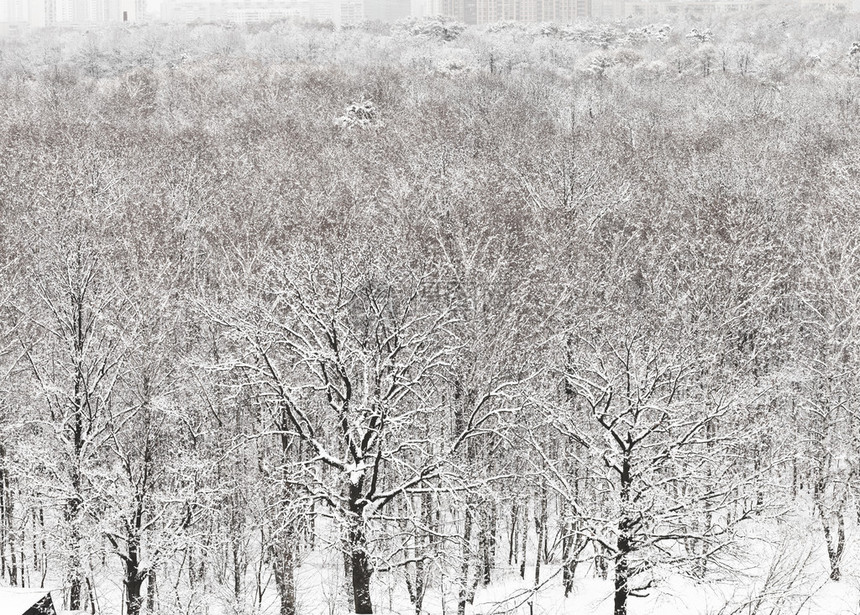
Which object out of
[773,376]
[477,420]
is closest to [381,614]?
[477,420]

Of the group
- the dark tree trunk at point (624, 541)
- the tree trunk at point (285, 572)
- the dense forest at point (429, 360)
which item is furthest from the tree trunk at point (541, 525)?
the tree trunk at point (285, 572)

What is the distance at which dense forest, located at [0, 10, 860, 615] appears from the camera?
1794 cm

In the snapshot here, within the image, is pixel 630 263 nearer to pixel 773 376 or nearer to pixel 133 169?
pixel 773 376

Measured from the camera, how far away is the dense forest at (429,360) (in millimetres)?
17938

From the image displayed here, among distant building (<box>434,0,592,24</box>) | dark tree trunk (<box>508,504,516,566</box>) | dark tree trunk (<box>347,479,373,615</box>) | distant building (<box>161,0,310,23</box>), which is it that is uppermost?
distant building (<box>161,0,310,23</box>)

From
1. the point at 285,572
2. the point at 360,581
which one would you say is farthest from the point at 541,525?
the point at 285,572

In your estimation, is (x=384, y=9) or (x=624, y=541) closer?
(x=624, y=541)

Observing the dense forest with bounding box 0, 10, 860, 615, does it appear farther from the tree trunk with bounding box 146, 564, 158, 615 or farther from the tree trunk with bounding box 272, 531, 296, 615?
the tree trunk with bounding box 146, 564, 158, 615

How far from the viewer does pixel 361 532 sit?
701 inches

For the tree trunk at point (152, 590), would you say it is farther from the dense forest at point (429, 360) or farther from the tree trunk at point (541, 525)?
the tree trunk at point (541, 525)

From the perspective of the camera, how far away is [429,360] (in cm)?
1884

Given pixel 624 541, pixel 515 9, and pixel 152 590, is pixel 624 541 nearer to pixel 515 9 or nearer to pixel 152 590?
pixel 152 590

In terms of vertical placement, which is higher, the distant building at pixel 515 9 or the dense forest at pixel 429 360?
the distant building at pixel 515 9

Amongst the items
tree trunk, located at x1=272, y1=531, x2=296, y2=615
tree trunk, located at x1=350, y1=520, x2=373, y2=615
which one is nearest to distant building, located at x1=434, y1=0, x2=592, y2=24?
tree trunk, located at x1=272, y1=531, x2=296, y2=615
